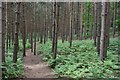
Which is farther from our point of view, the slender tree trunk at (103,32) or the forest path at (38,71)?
the slender tree trunk at (103,32)

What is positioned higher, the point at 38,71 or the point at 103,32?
the point at 103,32

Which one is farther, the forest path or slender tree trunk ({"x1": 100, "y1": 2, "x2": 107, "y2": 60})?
slender tree trunk ({"x1": 100, "y1": 2, "x2": 107, "y2": 60})

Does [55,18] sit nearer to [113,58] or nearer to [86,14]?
[113,58]

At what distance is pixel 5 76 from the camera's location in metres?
9.22

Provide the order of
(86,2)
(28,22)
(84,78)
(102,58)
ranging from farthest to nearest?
(86,2) < (28,22) < (102,58) < (84,78)

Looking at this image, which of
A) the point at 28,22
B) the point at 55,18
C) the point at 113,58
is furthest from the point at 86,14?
the point at 113,58

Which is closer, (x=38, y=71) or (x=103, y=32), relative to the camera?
(x=103, y=32)

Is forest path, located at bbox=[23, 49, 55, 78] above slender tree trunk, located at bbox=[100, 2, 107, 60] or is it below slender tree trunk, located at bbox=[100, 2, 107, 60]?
below

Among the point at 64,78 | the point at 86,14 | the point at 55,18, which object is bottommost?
the point at 64,78

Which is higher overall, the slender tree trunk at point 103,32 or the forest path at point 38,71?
the slender tree trunk at point 103,32

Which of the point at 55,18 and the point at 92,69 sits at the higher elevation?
the point at 55,18

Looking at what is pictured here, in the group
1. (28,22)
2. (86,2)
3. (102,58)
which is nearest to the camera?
(102,58)

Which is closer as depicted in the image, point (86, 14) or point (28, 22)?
point (28, 22)

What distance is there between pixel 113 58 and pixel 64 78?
4038mm
